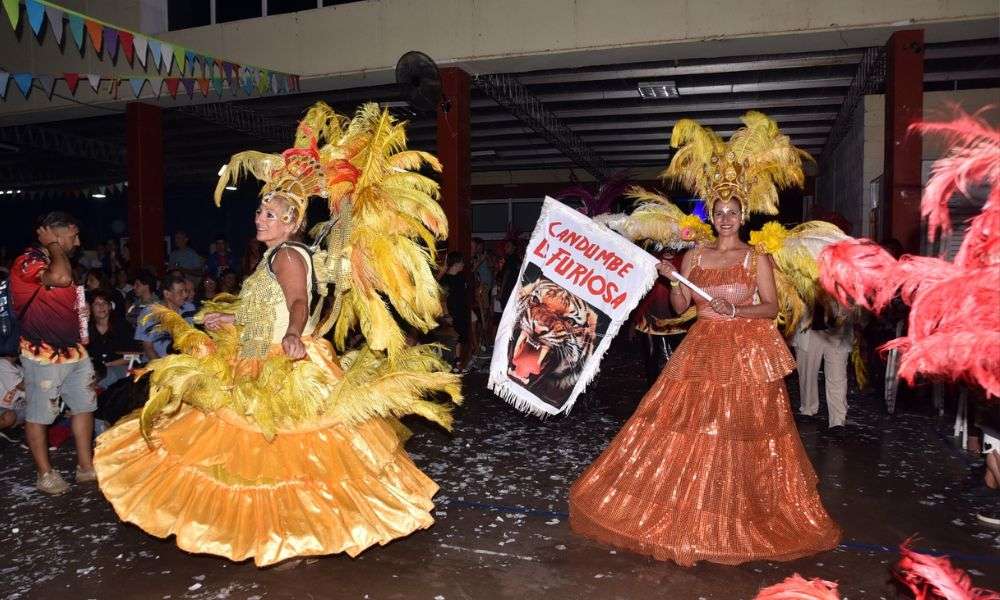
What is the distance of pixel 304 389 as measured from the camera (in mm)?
3389

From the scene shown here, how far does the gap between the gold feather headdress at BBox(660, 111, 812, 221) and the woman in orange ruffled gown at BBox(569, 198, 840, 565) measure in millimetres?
112

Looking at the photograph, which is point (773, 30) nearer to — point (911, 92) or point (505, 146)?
point (911, 92)

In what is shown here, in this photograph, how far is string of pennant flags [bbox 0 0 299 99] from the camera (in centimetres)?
581

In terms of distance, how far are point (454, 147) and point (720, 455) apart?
691 cm

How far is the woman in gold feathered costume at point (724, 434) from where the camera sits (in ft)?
11.7

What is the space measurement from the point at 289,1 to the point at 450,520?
8.82 meters

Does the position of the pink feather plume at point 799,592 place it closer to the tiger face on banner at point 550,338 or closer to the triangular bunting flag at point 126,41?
the tiger face on banner at point 550,338

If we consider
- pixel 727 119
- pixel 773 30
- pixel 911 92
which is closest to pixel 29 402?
pixel 773 30

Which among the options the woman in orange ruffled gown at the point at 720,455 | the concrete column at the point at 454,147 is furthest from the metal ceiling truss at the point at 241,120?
the woman in orange ruffled gown at the point at 720,455

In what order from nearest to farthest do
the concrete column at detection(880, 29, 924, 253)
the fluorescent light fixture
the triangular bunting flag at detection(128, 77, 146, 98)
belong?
the concrete column at detection(880, 29, 924, 253), the triangular bunting flag at detection(128, 77, 146, 98), the fluorescent light fixture

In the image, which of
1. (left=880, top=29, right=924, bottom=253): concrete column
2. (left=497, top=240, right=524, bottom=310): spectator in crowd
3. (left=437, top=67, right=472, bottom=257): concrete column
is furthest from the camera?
(left=497, top=240, right=524, bottom=310): spectator in crowd

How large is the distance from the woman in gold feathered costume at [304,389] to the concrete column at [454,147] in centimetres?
584

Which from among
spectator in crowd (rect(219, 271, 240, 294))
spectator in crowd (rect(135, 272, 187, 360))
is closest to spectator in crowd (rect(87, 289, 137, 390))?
spectator in crowd (rect(135, 272, 187, 360))

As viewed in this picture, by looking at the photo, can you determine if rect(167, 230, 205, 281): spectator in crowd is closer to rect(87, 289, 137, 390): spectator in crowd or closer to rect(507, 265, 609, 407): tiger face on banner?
rect(87, 289, 137, 390): spectator in crowd
